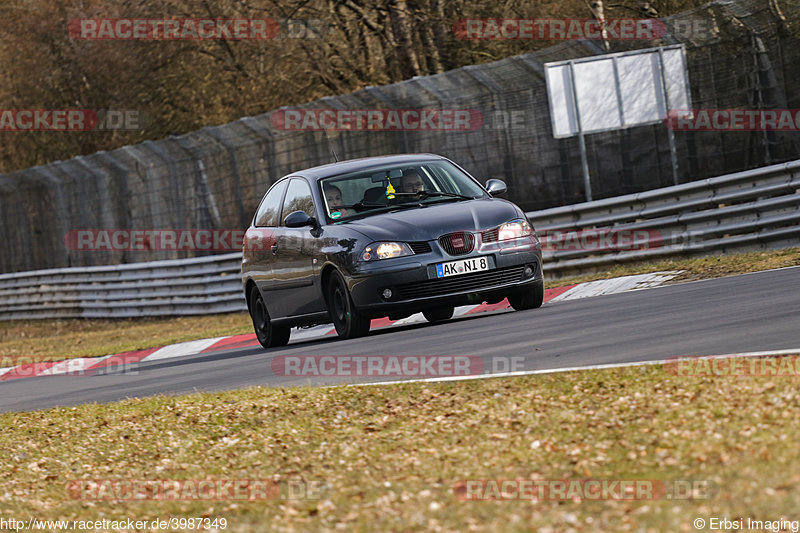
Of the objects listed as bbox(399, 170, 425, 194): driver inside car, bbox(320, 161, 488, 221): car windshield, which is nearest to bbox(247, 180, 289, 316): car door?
bbox(320, 161, 488, 221): car windshield

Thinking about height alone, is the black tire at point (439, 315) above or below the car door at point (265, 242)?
below

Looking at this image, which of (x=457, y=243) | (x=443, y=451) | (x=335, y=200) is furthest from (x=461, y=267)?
(x=443, y=451)


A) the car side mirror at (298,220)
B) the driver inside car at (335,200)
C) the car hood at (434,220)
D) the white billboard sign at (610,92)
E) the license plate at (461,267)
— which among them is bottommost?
the license plate at (461,267)

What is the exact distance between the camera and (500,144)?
18.8 meters

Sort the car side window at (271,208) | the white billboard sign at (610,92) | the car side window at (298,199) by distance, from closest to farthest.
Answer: the car side window at (298,199) → the car side window at (271,208) → the white billboard sign at (610,92)

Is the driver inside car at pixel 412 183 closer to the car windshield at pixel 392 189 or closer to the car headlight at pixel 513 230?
the car windshield at pixel 392 189

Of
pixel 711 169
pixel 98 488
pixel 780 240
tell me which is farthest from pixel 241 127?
pixel 98 488

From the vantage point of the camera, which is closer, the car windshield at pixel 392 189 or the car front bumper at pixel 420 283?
the car front bumper at pixel 420 283

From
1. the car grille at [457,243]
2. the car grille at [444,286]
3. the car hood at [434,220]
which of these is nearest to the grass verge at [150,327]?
the car hood at [434,220]

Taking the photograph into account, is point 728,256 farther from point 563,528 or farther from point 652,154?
point 563,528

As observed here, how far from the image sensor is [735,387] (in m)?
6.61

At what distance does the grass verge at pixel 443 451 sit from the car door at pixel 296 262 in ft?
11.8

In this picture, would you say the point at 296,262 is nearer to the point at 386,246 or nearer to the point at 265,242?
the point at 265,242

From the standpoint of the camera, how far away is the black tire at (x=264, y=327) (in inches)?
550
